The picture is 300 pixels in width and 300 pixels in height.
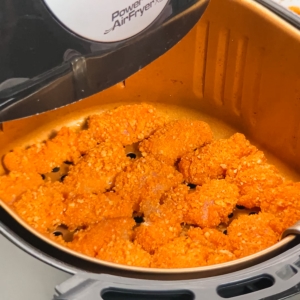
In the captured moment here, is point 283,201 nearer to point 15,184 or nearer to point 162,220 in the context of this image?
point 162,220

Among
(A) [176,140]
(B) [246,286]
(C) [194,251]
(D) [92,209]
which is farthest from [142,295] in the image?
(A) [176,140]

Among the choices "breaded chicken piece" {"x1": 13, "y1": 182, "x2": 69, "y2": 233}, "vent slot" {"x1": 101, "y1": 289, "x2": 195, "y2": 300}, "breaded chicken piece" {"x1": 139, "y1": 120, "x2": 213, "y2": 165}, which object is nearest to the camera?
"vent slot" {"x1": 101, "y1": 289, "x2": 195, "y2": 300}

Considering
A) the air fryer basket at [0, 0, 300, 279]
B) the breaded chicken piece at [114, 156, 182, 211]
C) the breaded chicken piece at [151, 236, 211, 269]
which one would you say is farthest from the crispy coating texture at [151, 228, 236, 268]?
the air fryer basket at [0, 0, 300, 279]

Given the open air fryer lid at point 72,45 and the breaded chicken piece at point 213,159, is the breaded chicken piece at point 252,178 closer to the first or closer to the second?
the breaded chicken piece at point 213,159

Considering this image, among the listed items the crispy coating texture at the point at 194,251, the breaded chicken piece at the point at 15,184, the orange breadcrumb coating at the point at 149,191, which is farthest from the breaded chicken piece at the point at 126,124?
the crispy coating texture at the point at 194,251

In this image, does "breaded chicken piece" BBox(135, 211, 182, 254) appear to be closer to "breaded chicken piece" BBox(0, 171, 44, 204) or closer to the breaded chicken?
the breaded chicken

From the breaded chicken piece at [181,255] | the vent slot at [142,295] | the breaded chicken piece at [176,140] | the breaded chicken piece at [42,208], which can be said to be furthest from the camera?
the breaded chicken piece at [176,140]
